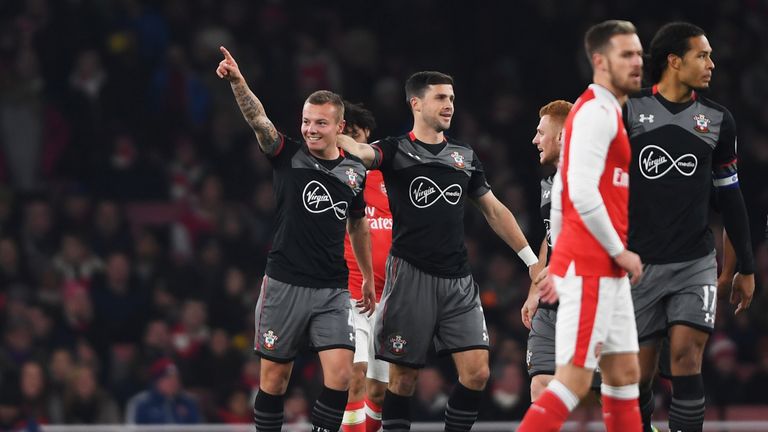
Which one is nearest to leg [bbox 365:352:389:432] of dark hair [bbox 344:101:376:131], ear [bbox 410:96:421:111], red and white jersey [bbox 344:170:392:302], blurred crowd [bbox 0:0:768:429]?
red and white jersey [bbox 344:170:392:302]

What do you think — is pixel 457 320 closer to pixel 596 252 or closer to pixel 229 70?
pixel 596 252

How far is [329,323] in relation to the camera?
7.50 meters

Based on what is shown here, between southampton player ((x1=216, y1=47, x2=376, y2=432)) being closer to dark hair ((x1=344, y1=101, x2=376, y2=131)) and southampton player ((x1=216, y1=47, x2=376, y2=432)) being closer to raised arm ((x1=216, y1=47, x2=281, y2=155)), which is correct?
raised arm ((x1=216, y1=47, x2=281, y2=155))

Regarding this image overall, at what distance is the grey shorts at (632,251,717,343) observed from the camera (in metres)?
6.89

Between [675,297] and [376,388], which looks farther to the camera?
[376,388]

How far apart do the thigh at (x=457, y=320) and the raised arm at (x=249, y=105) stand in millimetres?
1253

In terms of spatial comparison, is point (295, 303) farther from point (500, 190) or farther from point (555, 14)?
point (555, 14)

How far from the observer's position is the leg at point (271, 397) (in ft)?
24.6

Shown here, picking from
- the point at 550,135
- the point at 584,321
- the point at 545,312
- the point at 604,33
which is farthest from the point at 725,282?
the point at 604,33

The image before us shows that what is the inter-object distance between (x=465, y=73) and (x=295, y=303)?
8.64 m

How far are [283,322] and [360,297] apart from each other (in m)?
1.05

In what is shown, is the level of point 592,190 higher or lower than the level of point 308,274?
higher

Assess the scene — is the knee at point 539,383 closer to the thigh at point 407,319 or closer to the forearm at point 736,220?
the thigh at point 407,319

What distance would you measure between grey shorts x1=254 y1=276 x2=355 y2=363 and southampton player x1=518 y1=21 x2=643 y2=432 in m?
1.67
